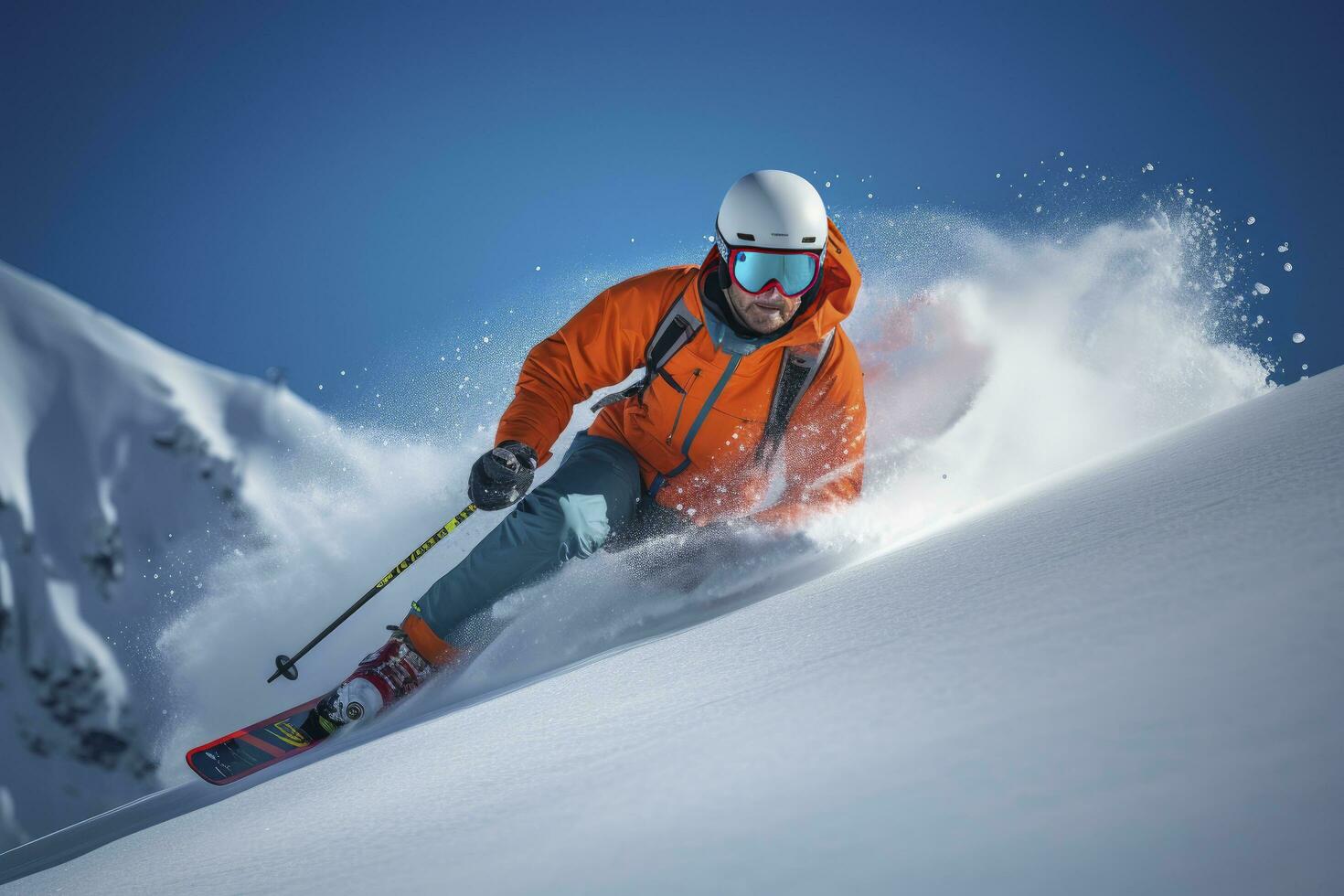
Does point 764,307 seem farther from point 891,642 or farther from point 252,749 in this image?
point 252,749

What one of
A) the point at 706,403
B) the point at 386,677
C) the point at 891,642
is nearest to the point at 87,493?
the point at 386,677

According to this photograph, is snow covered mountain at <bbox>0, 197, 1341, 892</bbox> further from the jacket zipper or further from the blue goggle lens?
Result: the blue goggle lens

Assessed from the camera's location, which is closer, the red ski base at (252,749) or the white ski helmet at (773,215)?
the red ski base at (252,749)

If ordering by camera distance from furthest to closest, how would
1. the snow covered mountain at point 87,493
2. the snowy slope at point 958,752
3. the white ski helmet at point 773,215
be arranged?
the snow covered mountain at point 87,493, the white ski helmet at point 773,215, the snowy slope at point 958,752

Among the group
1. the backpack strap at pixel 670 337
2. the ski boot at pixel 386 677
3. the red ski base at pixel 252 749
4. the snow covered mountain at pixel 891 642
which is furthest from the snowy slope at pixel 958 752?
the backpack strap at pixel 670 337

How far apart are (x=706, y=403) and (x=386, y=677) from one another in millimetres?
1797

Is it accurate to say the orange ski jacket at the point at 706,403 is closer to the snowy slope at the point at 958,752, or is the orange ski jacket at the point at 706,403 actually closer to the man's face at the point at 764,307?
the man's face at the point at 764,307

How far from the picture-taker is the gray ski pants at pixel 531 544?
290cm

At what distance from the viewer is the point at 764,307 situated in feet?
9.78

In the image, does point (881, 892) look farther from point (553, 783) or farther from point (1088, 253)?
point (1088, 253)

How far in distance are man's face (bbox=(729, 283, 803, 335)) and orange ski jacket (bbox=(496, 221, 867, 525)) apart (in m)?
0.07

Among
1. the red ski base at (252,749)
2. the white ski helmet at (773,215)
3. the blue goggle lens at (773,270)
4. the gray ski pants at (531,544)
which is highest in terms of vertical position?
the white ski helmet at (773,215)

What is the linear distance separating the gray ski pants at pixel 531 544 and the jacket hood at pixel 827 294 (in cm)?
93

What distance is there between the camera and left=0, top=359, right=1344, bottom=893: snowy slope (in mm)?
407
